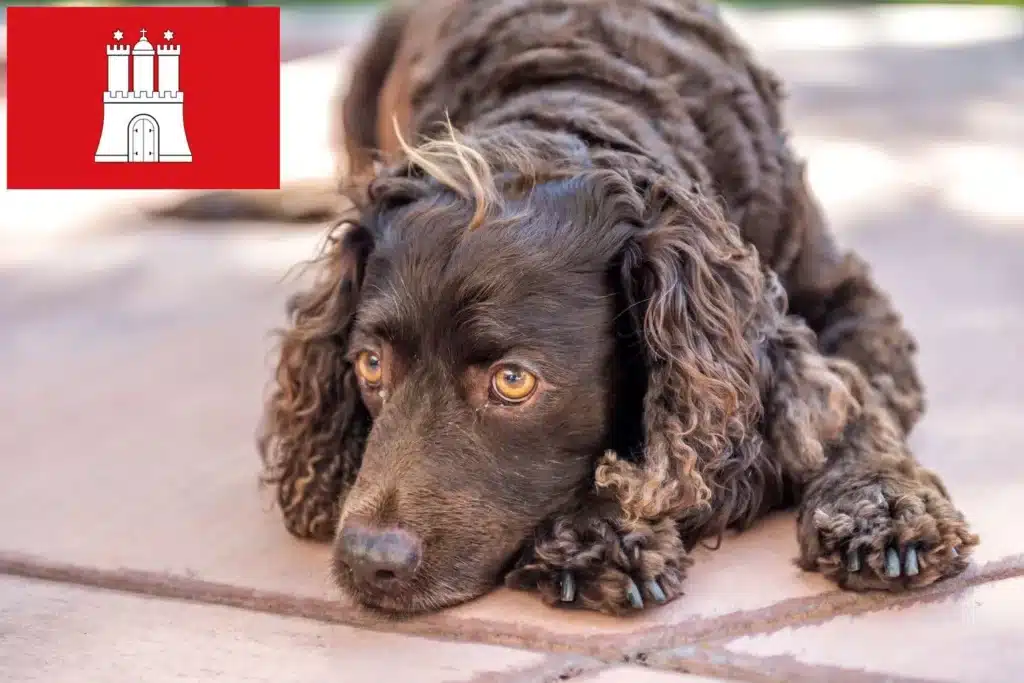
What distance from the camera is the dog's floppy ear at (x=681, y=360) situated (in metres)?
2.67

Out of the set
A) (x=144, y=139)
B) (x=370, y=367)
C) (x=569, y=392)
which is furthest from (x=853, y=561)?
(x=144, y=139)

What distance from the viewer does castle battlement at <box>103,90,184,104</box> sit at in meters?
3.24

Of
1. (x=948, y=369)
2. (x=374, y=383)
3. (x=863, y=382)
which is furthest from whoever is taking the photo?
(x=948, y=369)

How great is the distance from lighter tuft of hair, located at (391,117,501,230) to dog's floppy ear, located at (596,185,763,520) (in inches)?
12.5

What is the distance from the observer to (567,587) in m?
2.61

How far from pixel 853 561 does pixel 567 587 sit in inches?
22.8

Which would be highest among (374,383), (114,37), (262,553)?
(114,37)

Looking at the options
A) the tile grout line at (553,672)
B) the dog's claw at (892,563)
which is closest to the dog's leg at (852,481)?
the dog's claw at (892,563)

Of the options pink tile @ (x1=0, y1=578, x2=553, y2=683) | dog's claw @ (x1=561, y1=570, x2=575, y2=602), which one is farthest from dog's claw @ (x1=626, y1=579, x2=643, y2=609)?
pink tile @ (x1=0, y1=578, x2=553, y2=683)

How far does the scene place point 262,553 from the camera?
9.85 feet

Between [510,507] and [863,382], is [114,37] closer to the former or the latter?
[510,507]

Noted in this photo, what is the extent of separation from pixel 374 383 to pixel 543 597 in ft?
1.94

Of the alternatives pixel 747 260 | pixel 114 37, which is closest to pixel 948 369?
pixel 747 260

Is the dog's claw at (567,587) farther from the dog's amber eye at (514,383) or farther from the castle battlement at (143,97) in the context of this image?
the castle battlement at (143,97)
